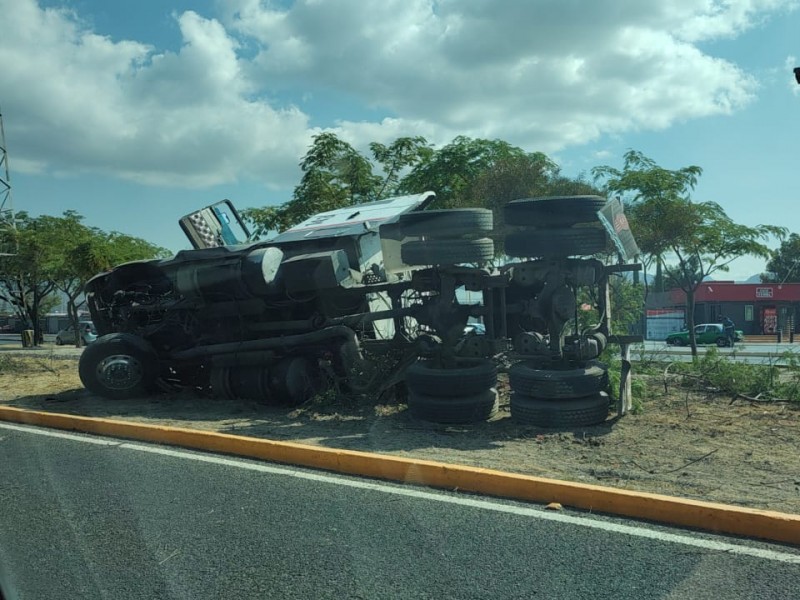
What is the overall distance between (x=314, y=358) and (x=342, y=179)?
9483 millimetres

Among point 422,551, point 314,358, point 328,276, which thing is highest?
point 328,276

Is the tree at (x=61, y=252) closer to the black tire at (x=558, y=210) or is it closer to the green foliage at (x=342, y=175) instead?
the green foliage at (x=342, y=175)

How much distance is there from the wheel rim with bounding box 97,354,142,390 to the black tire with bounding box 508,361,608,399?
203 inches

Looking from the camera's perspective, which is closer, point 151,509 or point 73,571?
point 73,571

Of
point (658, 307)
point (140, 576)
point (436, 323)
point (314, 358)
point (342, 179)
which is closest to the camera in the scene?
point (140, 576)

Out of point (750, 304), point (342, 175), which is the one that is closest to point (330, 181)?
point (342, 175)

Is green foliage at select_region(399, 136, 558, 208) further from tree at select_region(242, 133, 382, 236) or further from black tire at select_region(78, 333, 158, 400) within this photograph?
black tire at select_region(78, 333, 158, 400)

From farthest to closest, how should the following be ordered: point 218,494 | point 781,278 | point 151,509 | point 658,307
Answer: point 781,278, point 658,307, point 218,494, point 151,509

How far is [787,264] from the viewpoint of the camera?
62.4 m

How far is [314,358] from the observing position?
29.5 feet

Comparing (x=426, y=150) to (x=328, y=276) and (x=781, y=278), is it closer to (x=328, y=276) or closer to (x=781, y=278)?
(x=328, y=276)

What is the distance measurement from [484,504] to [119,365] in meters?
6.18

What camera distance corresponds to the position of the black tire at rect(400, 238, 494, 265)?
753cm

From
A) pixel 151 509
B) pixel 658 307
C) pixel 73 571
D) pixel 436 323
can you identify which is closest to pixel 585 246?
pixel 436 323
